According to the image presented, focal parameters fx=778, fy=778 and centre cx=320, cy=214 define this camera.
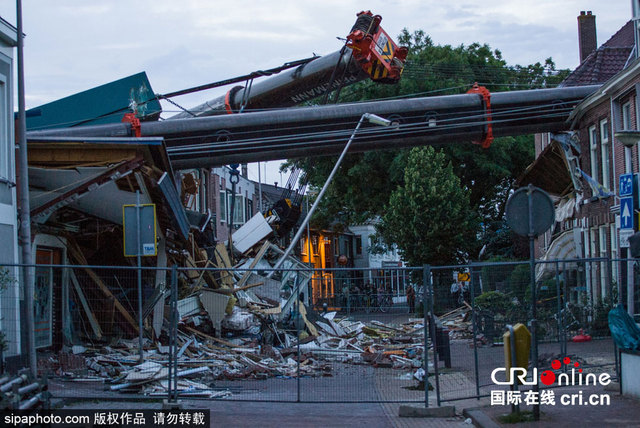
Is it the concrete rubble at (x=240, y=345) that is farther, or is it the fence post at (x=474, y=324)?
the concrete rubble at (x=240, y=345)

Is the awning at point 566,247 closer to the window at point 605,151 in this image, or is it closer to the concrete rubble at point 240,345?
the window at point 605,151

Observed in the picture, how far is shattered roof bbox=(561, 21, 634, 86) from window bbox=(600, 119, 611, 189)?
179 inches

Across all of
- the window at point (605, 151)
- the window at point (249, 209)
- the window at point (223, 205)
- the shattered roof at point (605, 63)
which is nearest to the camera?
the window at point (605, 151)

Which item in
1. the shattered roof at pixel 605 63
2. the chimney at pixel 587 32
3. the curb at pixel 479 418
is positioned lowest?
the curb at pixel 479 418

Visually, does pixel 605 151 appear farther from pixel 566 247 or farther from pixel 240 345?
pixel 240 345

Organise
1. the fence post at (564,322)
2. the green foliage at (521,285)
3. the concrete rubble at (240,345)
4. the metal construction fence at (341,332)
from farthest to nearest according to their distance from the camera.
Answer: the fence post at (564,322), the green foliage at (521,285), the concrete rubble at (240,345), the metal construction fence at (341,332)

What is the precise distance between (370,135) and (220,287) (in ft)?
16.6

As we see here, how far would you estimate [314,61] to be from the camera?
20.0 m

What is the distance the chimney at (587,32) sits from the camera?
33.1 metres

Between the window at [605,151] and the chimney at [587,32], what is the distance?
488 inches

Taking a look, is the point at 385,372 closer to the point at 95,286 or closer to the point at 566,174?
the point at 95,286

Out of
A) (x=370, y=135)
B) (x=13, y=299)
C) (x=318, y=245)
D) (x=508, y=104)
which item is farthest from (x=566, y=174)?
(x=318, y=245)

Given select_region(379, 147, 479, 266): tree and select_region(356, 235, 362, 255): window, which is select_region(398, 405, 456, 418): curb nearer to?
select_region(379, 147, 479, 266): tree

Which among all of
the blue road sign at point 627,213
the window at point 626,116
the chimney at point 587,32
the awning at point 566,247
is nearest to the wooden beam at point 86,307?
the blue road sign at point 627,213
